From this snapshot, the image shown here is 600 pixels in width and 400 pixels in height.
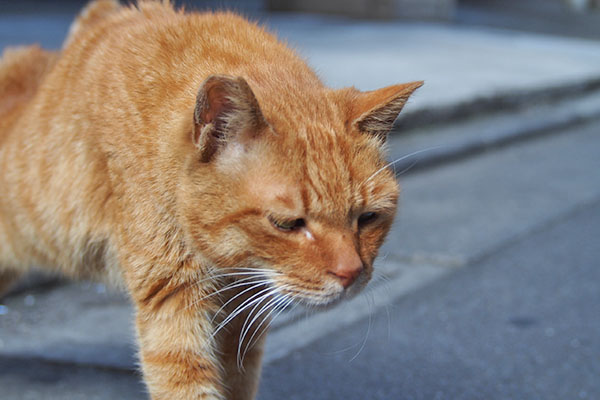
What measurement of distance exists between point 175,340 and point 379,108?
2.57 feet

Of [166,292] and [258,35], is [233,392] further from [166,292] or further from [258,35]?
[258,35]

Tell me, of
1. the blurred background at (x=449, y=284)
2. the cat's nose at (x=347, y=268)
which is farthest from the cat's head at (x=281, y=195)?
the blurred background at (x=449, y=284)

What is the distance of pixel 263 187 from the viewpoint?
1.78m

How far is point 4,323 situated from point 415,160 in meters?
2.85

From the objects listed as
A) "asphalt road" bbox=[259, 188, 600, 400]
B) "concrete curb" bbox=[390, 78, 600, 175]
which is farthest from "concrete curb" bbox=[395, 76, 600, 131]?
"asphalt road" bbox=[259, 188, 600, 400]

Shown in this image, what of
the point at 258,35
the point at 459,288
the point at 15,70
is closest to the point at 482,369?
the point at 459,288

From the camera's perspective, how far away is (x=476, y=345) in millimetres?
3000

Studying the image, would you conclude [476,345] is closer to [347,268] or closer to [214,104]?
[347,268]

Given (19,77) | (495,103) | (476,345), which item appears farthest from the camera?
(495,103)

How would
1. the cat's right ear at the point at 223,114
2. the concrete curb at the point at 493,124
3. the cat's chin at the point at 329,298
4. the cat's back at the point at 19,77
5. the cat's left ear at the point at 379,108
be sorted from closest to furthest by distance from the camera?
the cat's right ear at the point at 223,114 < the cat's chin at the point at 329,298 < the cat's left ear at the point at 379,108 < the cat's back at the point at 19,77 < the concrete curb at the point at 493,124

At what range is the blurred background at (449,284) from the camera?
8.84ft

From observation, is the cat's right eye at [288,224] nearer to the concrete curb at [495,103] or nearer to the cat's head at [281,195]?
the cat's head at [281,195]

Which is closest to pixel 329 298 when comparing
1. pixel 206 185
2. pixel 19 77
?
pixel 206 185

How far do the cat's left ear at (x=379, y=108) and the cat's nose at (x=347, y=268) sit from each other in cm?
36
